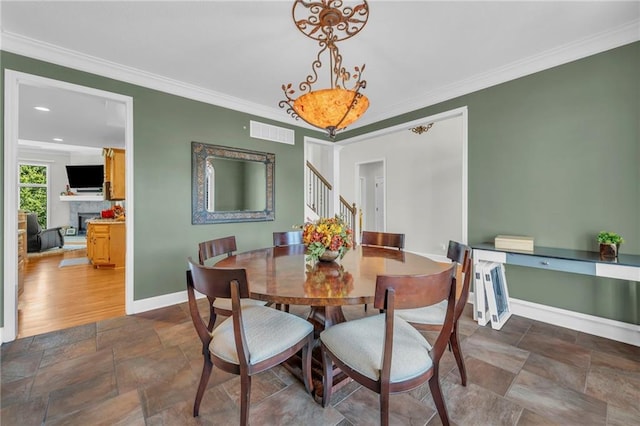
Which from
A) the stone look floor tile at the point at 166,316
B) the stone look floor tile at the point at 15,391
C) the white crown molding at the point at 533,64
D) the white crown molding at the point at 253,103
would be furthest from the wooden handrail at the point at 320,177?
the stone look floor tile at the point at 15,391

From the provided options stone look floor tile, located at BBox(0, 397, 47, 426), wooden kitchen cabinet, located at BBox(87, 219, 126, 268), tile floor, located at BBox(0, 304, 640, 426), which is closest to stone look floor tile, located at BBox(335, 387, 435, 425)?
tile floor, located at BBox(0, 304, 640, 426)

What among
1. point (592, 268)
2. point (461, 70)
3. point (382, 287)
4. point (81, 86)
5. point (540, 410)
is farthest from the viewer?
point (461, 70)

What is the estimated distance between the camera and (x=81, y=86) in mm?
2596

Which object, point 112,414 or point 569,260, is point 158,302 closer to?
point 112,414

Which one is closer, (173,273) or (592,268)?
(592,268)

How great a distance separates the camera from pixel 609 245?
214 cm

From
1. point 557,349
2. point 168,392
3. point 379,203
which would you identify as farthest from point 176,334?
point 379,203

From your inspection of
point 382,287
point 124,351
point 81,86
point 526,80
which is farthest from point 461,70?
point 124,351

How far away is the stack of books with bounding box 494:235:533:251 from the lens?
98.8 inches

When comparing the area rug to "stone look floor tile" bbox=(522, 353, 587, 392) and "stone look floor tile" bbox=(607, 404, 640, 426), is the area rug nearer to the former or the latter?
"stone look floor tile" bbox=(522, 353, 587, 392)

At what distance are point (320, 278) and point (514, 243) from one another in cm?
220

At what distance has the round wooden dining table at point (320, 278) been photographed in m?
1.21

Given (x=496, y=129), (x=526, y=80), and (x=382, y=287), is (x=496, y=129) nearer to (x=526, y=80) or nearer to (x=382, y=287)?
(x=526, y=80)

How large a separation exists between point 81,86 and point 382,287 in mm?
3404
